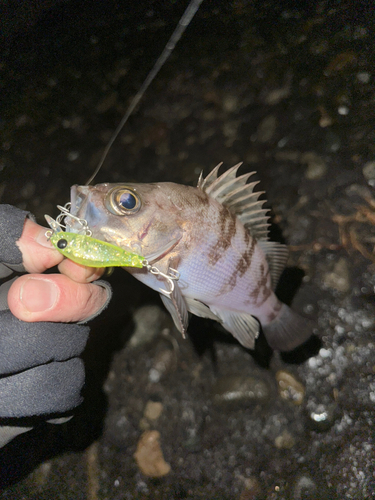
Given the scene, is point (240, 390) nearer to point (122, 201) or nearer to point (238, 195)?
point (238, 195)

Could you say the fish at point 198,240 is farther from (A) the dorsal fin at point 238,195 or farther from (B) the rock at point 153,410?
(B) the rock at point 153,410

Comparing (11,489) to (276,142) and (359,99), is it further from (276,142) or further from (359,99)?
(359,99)

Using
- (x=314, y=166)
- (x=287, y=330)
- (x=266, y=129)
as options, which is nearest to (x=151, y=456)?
(x=287, y=330)

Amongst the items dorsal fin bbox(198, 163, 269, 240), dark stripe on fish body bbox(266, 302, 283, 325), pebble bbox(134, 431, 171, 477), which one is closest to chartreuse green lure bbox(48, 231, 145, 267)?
dorsal fin bbox(198, 163, 269, 240)

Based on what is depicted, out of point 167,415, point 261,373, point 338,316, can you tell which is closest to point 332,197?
point 338,316

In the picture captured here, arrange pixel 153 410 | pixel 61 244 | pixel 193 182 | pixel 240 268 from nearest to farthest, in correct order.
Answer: pixel 61 244 < pixel 240 268 < pixel 153 410 < pixel 193 182

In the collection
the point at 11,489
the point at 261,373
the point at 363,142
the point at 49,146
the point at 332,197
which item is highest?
the point at 49,146
